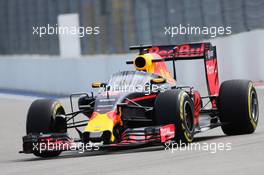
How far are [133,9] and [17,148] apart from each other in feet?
36.5

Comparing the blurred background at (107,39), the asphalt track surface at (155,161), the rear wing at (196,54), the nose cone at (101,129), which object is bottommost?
the asphalt track surface at (155,161)

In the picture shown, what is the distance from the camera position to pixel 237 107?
1266cm

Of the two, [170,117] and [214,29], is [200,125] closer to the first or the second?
[170,117]

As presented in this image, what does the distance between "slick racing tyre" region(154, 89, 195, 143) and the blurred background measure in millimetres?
10401

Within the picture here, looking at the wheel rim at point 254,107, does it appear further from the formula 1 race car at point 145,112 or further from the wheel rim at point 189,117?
the wheel rim at point 189,117

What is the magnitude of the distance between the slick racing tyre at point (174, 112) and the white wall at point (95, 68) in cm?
1036

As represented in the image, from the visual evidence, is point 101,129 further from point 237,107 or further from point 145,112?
point 237,107

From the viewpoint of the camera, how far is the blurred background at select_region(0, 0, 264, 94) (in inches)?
853

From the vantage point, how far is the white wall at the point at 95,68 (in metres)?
21.6

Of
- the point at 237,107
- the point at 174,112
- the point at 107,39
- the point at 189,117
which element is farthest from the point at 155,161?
the point at 107,39

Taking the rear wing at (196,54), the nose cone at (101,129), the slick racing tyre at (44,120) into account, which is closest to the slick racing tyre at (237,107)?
the rear wing at (196,54)

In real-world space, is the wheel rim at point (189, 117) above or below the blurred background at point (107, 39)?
below

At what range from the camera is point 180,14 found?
901 inches

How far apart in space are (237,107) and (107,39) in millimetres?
13552
